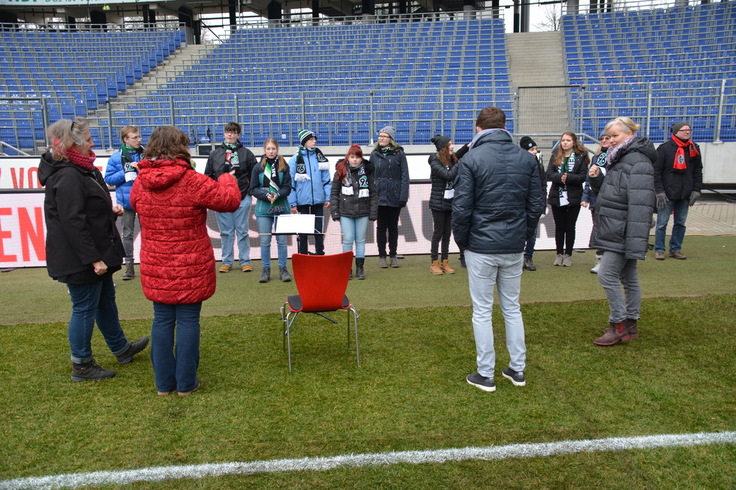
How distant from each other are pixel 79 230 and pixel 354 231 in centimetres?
414

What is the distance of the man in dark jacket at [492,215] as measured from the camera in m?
4.11

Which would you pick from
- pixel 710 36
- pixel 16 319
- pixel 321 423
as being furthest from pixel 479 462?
pixel 710 36

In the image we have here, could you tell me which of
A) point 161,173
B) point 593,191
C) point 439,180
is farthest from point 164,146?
point 593,191

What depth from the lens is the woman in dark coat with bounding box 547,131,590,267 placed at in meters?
8.27

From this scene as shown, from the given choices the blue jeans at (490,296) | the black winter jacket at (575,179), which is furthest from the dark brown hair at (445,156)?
the blue jeans at (490,296)

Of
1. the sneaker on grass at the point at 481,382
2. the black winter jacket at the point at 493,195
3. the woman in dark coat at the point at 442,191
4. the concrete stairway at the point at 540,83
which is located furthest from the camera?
the concrete stairway at the point at 540,83

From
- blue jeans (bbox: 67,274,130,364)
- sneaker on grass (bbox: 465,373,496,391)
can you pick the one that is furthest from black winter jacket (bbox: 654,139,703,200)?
blue jeans (bbox: 67,274,130,364)

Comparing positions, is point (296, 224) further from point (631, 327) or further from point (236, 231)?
point (631, 327)

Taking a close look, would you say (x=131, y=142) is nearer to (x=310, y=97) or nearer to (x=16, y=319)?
(x=16, y=319)

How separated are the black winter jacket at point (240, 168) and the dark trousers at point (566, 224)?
429 centimetres

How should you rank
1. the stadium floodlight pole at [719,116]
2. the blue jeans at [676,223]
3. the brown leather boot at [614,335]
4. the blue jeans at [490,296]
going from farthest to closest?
the stadium floodlight pole at [719,116] < the blue jeans at [676,223] < the brown leather boot at [614,335] < the blue jeans at [490,296]

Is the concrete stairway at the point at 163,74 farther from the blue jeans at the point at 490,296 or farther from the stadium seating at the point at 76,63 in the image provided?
the blue jeans at the point at 490,296

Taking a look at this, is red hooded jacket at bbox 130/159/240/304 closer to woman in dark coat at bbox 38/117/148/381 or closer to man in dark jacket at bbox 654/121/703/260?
woman in dark coat at bbox 38/117/148/381

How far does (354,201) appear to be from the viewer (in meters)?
7.82
